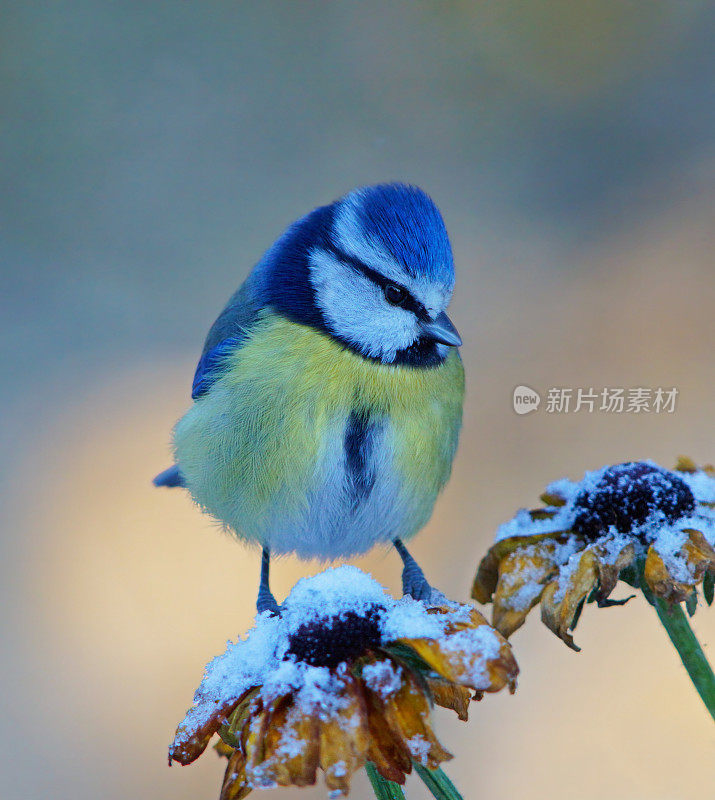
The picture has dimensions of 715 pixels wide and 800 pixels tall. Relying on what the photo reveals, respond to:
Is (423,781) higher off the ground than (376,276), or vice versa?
(376,276)

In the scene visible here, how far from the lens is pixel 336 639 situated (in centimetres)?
46

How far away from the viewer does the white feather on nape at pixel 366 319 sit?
2.93 feet

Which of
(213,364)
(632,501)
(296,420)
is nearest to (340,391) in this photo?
(296,420)

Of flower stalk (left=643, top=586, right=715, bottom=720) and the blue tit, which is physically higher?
the blue tit

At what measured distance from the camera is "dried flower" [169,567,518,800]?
41 centimetres

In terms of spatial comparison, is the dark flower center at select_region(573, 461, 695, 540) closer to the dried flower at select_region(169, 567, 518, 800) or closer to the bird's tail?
the dried flower at select_region(169, 567, 518, 800)

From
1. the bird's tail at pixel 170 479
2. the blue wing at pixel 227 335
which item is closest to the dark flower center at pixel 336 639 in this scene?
the blue wing at pixel 227 335

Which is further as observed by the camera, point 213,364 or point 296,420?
point 213,364

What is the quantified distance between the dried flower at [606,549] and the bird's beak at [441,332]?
283 millimetres

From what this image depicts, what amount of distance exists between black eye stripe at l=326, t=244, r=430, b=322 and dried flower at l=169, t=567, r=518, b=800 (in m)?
0.44

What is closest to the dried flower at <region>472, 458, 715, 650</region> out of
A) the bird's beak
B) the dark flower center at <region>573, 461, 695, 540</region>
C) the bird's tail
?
the dark flower center at <region>573, 461, 695, 540</region>

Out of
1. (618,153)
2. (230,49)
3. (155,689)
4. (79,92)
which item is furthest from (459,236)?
(155,689)

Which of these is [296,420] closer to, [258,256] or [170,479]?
[170,479]

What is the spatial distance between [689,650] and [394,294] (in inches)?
20.1
